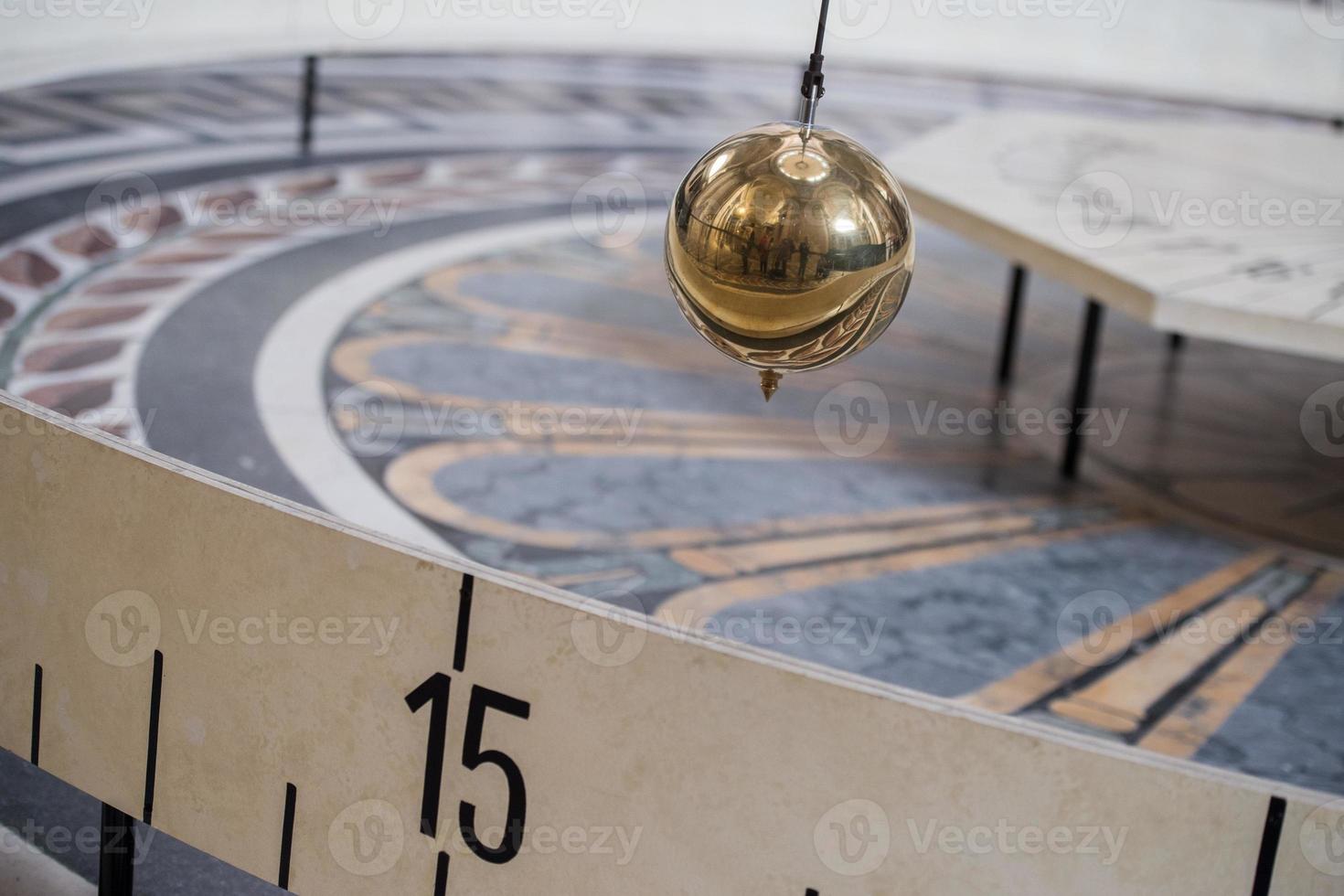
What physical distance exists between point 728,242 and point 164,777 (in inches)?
38.1

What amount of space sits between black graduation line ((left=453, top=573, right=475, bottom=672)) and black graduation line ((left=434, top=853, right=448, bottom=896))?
217 mm

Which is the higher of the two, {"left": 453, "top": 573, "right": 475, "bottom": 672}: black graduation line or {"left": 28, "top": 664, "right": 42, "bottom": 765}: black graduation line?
{"left": 453, "top": 573, "right": 475, "bottom": 672}: black graduation line

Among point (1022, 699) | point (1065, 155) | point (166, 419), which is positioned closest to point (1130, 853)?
point (1022, 699)

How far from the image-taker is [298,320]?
486 cm

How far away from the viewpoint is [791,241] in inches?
44.1

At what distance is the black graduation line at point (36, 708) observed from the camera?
1691mm

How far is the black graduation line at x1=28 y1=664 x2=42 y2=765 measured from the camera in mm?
1691

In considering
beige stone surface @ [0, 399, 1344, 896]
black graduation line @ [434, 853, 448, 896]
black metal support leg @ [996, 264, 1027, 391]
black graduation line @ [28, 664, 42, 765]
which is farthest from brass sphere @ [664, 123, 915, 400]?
black metal support leg @ [996, 264, 1027, 391]

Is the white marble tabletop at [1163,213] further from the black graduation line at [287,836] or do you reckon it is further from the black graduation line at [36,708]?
the black graduation line at [36,708]

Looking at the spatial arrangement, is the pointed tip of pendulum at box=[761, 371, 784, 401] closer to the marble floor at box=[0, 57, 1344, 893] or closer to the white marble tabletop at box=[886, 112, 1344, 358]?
the marble floor at box=[0, 57, 1344, 893]

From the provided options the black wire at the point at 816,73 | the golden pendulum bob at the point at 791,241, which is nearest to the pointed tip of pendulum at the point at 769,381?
the golden pendulum bob at the point at 791,241

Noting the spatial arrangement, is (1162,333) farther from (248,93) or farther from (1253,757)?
(248,93)

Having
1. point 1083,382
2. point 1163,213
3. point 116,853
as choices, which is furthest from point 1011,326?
point 116,853

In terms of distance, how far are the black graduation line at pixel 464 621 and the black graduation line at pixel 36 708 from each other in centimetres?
62
